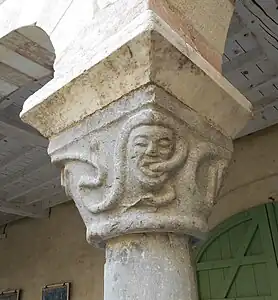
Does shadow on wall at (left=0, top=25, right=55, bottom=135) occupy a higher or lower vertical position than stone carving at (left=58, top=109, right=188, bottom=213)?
higher

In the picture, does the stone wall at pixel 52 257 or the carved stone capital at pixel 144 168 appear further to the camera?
the stone wall at pixel 52 257

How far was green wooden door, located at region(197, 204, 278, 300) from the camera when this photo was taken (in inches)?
89.3

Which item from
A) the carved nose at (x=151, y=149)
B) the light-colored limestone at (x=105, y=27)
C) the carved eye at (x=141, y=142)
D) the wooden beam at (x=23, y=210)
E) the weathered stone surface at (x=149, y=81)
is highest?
the wooden beam at (x=23, y=210)

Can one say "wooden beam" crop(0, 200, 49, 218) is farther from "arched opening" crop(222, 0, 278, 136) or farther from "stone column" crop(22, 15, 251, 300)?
"stone column" crop(22, 15, 251, 300)

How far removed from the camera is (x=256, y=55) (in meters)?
1.93

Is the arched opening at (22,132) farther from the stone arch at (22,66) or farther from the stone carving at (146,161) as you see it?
the stone carving at (146,161)

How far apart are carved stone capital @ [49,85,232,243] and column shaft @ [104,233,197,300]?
0.10 feet

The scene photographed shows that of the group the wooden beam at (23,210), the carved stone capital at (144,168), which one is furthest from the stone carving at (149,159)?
the wooden beam at (23,210)

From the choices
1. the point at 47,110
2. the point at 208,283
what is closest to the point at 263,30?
the point at 47,110

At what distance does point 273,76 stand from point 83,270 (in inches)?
87.5

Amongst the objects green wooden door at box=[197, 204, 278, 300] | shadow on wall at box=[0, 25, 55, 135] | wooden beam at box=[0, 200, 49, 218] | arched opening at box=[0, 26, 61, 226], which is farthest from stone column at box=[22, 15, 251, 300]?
wooden beam at box=[0, 200, 49, 218]

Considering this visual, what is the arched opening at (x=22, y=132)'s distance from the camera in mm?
1764

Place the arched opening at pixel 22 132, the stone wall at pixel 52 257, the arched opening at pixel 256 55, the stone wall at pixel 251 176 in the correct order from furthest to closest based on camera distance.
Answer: the stone wall at pixel 52 257, the stone wall at pixel 251 176, the arched opening at pixel 22 132, the arched opening at pixel 256 55

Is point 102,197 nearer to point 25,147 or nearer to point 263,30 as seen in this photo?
point 263,30
